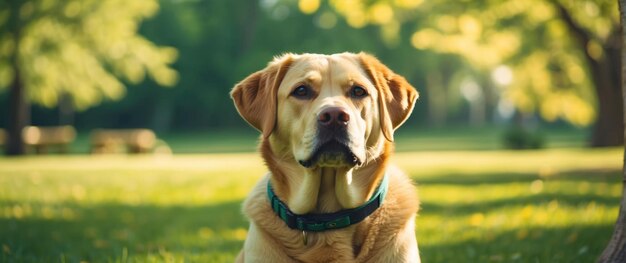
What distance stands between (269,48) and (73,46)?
36040 millimetres

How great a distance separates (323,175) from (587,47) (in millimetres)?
16512

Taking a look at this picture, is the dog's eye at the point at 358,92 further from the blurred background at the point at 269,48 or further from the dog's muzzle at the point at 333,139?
the blurred background at the point at 269,48

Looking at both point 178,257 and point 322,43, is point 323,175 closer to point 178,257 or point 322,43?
point 178,257

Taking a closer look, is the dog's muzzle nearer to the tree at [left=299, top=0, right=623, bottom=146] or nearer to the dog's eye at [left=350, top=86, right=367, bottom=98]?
the dog's eye at [left=350, top=86, right=367, bottom=98]

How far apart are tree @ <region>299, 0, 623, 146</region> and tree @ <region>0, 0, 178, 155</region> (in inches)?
457

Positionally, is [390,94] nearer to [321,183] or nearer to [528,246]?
[321,183]

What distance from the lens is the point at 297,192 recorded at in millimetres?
4105

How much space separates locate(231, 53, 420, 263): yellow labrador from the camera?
3.88 meters

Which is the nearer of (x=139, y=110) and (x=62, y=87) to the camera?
(x=62, y=87)

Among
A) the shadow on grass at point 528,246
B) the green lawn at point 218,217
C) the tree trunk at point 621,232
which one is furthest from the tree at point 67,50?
the tree trunk at point 621,232

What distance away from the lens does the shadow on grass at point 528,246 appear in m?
5.44

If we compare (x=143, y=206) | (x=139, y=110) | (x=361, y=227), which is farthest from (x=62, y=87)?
(x=139, y=110)

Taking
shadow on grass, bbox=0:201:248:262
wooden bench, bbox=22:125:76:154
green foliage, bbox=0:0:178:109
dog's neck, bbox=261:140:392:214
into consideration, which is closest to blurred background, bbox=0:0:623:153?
green foliage, bbox=0:0:178:109

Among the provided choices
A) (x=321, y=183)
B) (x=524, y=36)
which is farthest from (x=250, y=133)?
(x=321, y=183)
